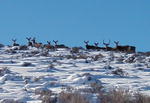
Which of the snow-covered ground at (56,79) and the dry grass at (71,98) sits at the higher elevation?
the snow-covered ground at (56,79)

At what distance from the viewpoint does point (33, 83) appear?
39.9ft

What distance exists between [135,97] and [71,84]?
2.54 meters

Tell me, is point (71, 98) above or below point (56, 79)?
below

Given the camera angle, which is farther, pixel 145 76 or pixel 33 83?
pixel 145 76

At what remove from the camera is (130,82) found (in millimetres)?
12914

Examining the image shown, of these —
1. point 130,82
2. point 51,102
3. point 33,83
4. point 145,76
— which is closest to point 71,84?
point 33,83

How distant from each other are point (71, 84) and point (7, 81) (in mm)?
1678

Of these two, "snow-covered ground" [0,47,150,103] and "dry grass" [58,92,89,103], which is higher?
"snow-covered ground" [0,47,150,103]

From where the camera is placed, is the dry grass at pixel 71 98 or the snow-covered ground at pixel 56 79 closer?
the dry grass at pixel 71 98

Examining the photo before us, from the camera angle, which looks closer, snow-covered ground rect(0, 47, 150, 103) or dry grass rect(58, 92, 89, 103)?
dry grass rect(58, 92, 89, 103)

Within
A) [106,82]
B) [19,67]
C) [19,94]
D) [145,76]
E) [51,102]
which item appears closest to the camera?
[51,102]

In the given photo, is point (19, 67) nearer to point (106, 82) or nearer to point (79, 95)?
point (106, 82)

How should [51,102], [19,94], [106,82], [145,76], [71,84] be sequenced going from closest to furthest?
[51,102] < [19,94] < [71,84] < [106,82] < [145,76]

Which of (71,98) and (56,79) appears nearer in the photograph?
(71,98)
